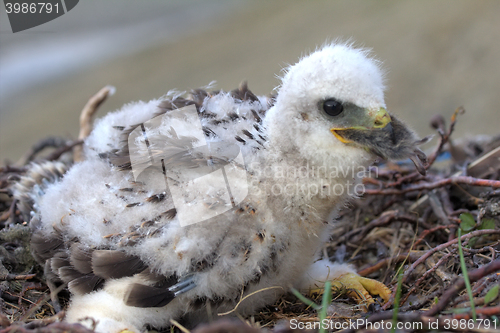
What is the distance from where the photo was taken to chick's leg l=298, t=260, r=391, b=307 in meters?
2.21

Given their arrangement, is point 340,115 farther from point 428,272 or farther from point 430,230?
point 430,230

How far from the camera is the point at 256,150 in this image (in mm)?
1921

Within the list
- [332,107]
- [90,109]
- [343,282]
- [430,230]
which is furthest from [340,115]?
[90,109]

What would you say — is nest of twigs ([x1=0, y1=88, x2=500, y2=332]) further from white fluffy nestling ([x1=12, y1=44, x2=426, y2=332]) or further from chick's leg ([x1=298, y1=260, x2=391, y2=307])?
white fluffy nestling ([x1=12, y1=44, x2=426, y2=332])

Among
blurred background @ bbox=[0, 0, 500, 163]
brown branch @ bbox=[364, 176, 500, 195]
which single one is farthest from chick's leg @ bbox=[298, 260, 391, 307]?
blurred background @ bbox=[0, 0, 500, 163]

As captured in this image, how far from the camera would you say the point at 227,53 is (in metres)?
12.6

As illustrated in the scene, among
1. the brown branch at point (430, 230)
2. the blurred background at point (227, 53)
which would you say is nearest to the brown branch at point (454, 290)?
the brown branch at point (430, 230)

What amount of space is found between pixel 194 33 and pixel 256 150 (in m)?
13.9

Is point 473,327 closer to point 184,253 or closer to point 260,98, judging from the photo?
point 184,253

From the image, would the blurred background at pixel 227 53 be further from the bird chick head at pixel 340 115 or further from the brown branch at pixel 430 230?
the bird chick head at pixel 340 115

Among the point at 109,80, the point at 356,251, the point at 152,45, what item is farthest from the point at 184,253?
the point at 152,45

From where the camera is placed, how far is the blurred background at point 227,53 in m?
8.07

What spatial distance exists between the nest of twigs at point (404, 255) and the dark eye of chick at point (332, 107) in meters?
0.71

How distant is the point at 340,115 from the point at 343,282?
3.22ft
